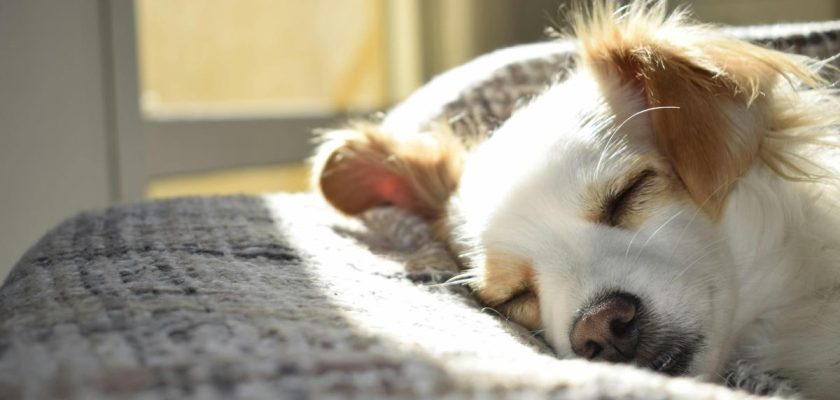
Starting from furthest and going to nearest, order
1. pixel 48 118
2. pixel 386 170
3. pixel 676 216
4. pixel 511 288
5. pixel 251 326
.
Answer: pixel 48 118, pixel 386 170, pixel 511 288, pixel 676 216, pixel 251 326

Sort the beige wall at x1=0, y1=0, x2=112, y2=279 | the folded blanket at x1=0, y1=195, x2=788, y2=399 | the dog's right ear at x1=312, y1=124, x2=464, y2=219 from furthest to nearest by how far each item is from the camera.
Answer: the beige wall at x1=0, y1=0, x2=112, y2=279, the dog's right ear at x1=312, y1=124, x2=464, y2=219, the folded blanket at x1=0, y1=195, x2=788, y2=399

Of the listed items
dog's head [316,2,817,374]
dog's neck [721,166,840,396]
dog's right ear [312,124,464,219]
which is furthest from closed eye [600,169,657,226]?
dog's right ear [312,124,464,219]

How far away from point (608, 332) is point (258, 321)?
1.68 feet

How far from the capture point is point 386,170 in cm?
165

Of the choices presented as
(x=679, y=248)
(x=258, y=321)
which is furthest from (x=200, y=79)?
(x=258, y=321)

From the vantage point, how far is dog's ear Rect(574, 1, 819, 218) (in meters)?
1.16

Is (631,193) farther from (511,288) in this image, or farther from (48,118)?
(48,118)

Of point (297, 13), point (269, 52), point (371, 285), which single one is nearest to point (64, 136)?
point (269, 52)

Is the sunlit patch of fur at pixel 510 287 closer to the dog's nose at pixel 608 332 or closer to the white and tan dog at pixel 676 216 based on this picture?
the white and tan dog at pixel 676 216

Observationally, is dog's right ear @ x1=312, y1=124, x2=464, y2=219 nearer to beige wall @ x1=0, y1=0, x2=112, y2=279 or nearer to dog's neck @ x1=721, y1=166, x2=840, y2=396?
dog's neck @ x1=721, y1=166, x2=840, y2=396

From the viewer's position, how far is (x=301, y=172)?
11.0 ft

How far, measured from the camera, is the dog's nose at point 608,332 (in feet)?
3.35

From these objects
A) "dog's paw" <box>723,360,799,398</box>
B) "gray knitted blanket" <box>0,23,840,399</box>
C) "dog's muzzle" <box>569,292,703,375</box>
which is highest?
"gray knitted blanket" <box>0,23,840,399</box>

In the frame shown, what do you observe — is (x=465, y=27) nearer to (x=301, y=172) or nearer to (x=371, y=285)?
(x=301, y=172)
